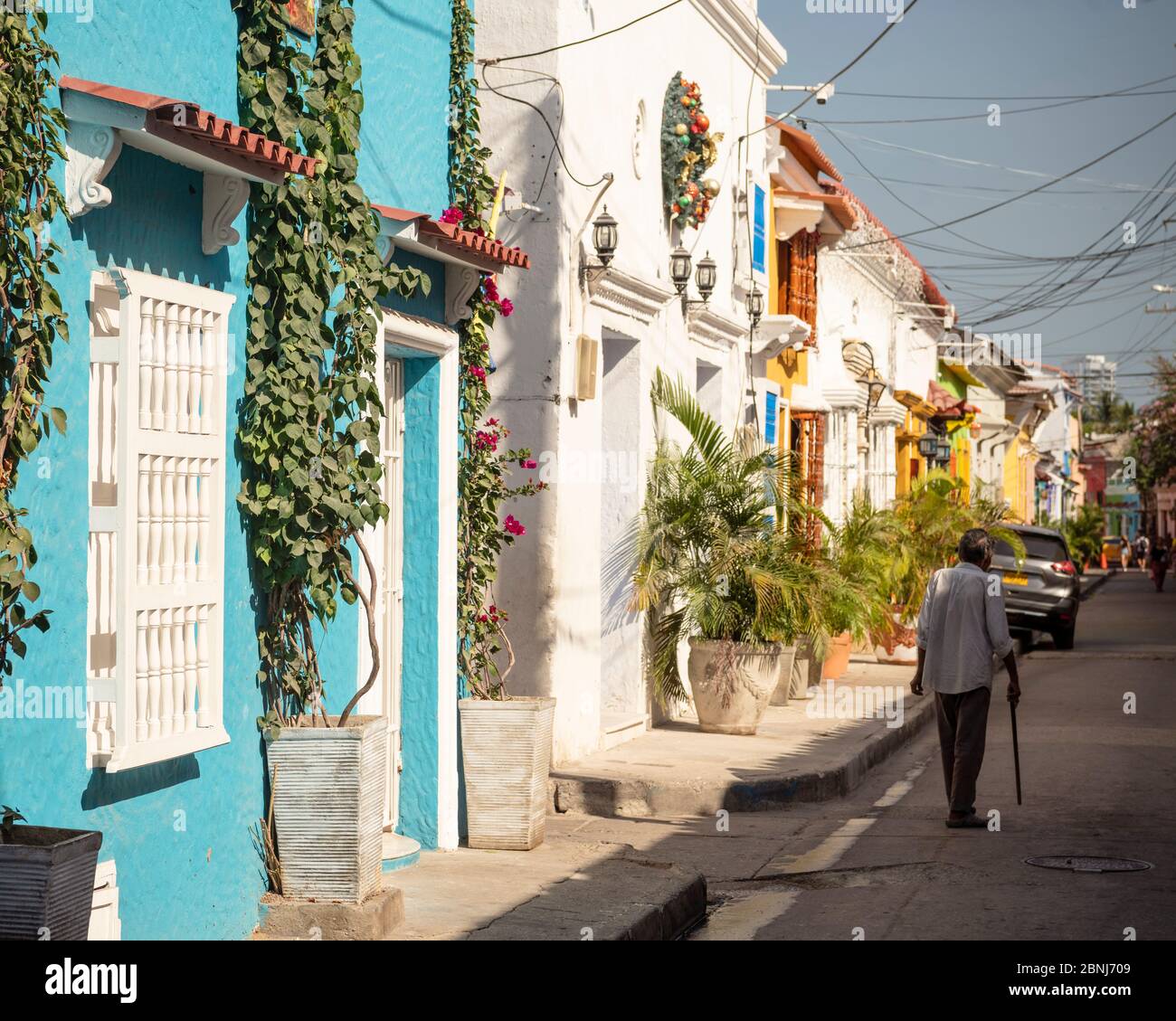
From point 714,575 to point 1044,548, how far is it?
13.4 metres

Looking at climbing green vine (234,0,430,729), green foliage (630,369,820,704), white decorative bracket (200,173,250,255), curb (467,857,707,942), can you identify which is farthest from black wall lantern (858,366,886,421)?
white decorative bracket (200,173,250,255)

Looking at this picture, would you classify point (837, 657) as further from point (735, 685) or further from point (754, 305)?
point (735, 685)

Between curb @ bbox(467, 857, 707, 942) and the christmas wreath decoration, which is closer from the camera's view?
curb @ bbox(467, 857, 707, 942)

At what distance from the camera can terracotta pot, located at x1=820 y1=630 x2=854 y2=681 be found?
18.0m

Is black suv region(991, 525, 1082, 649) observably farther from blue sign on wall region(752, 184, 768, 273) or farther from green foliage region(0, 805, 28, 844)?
green foliage region(0, 805, 28, 844)

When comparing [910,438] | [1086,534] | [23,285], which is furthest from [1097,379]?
[23,285]

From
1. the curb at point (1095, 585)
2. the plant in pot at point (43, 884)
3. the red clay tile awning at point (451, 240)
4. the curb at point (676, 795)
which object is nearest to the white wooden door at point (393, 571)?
the red clay tile awning at point (451, 240)

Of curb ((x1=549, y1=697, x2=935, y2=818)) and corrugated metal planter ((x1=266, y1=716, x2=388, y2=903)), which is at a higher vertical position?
corrugated metal planter ((x1=266, y1=716, x2=388, y2=903))

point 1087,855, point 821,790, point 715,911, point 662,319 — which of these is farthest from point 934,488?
point 715,911

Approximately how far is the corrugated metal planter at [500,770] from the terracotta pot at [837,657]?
963 cm

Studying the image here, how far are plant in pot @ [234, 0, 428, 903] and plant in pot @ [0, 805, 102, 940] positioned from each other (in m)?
2.03

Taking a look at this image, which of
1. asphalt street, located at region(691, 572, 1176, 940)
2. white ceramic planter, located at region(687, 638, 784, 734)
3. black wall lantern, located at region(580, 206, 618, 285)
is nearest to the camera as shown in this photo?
asphalt street, located at region(691, 572, 1176, 940)

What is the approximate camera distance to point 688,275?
13.9 metres
